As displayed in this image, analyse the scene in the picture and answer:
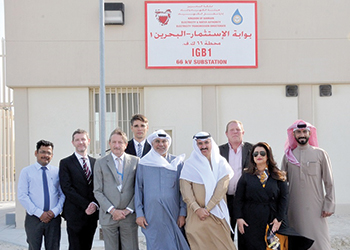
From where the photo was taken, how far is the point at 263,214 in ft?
14.1

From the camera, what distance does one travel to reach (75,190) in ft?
15.3

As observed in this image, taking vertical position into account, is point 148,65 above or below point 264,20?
below

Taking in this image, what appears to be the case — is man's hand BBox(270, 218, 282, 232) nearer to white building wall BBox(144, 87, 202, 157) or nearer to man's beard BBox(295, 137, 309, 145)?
man's beard BBox(295, 137, 309, 145)

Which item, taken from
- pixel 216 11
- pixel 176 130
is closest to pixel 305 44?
pixel 216 11

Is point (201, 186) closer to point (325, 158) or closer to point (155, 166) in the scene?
point (155, 166)

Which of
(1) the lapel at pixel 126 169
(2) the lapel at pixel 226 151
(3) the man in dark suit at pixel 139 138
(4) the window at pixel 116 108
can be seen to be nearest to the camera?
(1) the lapel at pixel 126 169

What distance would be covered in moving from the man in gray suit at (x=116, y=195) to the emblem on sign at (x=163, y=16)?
390 cm

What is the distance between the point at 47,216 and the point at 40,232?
235 mm

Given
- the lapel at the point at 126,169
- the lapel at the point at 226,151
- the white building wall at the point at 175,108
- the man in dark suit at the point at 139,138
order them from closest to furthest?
the lapel at the point at 126,169, the lapel at the point at 226,151, the man in dark suit at the point at 139,138, the white building wall at the point at 175,108

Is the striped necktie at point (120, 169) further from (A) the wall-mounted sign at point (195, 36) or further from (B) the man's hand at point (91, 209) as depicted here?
(A) the wall-mounted sign at point (195, 36)

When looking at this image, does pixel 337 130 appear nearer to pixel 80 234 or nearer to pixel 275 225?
pixel 275 225

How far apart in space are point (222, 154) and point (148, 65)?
3.36 metres

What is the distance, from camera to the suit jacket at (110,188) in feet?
14.5

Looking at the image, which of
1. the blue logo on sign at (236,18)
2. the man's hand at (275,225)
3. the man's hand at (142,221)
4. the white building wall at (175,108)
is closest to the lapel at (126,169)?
the man's hand at (142,221)
